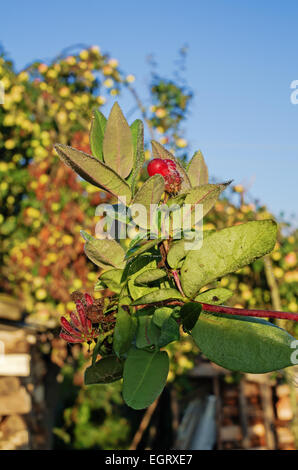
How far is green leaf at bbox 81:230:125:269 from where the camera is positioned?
0.56 metres

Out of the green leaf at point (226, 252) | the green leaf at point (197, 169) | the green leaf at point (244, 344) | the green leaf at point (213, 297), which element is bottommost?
the green leaf at point (244, 344)

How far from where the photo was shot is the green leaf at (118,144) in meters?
0.55

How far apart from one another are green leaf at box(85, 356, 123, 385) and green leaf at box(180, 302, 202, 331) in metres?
0.14

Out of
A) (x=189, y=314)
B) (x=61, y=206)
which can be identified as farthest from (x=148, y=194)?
(x=61, y=206)

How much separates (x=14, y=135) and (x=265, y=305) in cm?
283

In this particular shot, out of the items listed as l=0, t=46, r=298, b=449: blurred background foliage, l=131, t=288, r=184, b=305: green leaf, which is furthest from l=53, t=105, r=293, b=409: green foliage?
l=0, t=46, r=298, b=449: blurred background foliage

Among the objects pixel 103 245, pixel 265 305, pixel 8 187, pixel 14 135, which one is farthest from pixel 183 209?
pixel 14 135

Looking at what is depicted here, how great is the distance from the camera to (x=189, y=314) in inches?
19.6

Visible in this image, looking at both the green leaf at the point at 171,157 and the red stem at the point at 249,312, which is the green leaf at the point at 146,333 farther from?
the green leaf at the point at 171,157

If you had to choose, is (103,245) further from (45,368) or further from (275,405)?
(275,405)

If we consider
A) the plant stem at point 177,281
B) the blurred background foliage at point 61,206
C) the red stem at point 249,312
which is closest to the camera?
the red stem at point 249,312

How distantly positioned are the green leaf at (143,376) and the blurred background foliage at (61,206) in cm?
289

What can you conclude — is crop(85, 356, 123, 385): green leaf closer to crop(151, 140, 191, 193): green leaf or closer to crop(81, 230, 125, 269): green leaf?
crop(81, 230, 125, 269): green leaf

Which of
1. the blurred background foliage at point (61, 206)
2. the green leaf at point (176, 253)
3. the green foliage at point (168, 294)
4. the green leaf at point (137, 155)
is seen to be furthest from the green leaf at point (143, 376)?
the blurred background foliage at point (61, 206)
